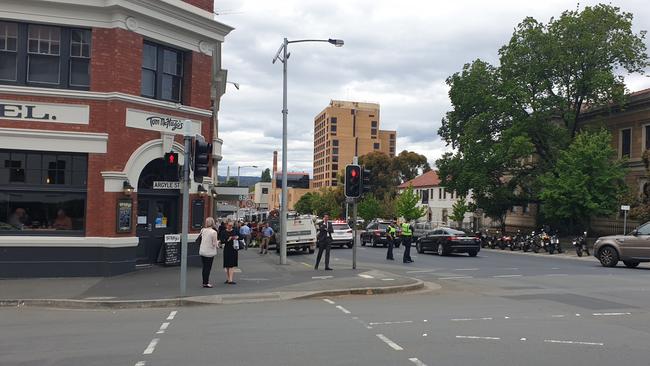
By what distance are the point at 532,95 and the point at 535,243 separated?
13392mm

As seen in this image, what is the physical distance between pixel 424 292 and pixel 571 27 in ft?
113

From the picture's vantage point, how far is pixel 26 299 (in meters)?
12.7

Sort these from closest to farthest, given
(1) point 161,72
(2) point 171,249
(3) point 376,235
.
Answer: (1) point 161,72, (2) point 171,249, (3) point 376,235

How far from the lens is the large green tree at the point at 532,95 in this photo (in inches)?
1673

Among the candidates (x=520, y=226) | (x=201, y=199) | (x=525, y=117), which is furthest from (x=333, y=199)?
(x=201, y=199)

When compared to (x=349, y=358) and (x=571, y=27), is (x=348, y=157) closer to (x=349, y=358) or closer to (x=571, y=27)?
(x=571, y=27)

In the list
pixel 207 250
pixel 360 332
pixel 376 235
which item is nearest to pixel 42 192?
pixel 207 250

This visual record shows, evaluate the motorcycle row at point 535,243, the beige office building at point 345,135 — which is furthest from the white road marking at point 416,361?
the beige office building at point 345,135

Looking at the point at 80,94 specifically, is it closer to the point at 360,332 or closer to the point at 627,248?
the point at 360,332

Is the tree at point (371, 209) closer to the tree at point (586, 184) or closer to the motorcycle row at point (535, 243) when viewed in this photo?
the motorcycle row at point (535, 243)

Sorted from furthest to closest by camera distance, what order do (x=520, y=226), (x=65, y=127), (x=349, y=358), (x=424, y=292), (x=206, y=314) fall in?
(x=520, y=226) < (x=65, y=127) < (x=424, y=292) < (x=206, y=314) < (x=349, y=358)

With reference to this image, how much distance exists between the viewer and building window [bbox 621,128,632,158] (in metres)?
44.7

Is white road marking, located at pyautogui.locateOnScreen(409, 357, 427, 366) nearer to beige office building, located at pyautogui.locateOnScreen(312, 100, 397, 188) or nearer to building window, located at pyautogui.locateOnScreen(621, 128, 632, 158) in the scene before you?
building window, located at pyautogui.locateOnScreen(621, 128, 632, 158)

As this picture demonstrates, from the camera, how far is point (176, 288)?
14.6m
